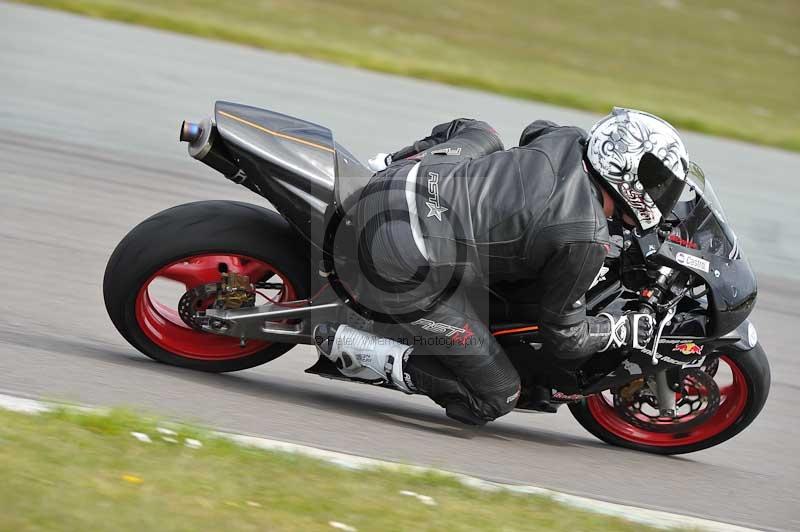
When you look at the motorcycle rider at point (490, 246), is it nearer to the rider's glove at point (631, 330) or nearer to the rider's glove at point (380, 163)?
the rider's glove at point (631, 330)

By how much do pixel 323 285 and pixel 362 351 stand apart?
0.33 meters

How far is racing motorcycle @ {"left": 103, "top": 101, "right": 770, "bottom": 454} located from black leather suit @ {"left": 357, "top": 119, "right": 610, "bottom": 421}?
0.15 m

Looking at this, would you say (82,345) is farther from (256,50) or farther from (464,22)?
(464,22)

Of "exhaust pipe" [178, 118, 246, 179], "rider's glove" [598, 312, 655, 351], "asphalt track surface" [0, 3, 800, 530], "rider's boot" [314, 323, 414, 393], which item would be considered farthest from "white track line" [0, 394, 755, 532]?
"exhaust pipe" [178, 118, 246, 179]

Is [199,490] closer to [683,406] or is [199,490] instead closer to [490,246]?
[490,246]

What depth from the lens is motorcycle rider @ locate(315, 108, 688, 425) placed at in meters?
4.43

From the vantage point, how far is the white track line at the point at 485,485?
13.8 ft

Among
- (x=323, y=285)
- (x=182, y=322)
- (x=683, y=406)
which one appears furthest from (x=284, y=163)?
(x=683, y=406)

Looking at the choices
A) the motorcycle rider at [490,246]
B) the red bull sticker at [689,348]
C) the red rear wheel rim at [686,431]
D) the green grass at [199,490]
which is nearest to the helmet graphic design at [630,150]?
the motorcycle rider at [490,246]

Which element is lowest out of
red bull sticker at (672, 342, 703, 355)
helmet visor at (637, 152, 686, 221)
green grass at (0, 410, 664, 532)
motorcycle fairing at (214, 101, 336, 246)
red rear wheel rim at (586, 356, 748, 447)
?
green grass at (0, 410, 664, 532)

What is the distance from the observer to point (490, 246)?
4.56 metres

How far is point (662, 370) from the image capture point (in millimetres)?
5059

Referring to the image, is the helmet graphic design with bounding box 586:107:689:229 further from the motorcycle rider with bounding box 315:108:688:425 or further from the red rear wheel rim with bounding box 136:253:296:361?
the red rear wheel rim with bounding box 136:253:296:361

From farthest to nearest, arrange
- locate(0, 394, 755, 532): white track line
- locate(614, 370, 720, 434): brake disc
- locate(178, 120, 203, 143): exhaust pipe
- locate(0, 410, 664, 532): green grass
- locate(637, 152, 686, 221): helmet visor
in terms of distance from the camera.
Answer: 1. locate(614, 370, 720, 434): brake disc
2. locate(178, 120, 203, 143): exhaust pipe
3. locate(637, 152, 686, 221): helmet visor
4. locate(0, 394, 755, 532): white track line
5. locate(0, 410, 664, 532): green grass
